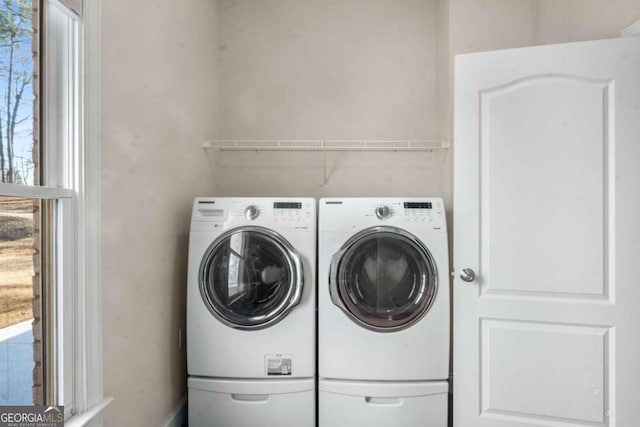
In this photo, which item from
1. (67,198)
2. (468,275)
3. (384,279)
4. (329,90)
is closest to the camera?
(67,198)

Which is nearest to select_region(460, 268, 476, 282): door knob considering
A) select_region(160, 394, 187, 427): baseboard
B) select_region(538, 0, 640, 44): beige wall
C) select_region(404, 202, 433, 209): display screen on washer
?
select_region(404, 202, 433, 209): display screen on washer

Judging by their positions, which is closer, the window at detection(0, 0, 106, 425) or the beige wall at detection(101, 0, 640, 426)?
the window at detection(0, 0, 106, 425)

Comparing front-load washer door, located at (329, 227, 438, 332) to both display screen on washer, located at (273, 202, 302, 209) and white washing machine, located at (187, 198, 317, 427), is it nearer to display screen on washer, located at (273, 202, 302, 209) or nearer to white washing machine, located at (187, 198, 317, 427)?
white washing machine, located at (187, 198, 317, 427)

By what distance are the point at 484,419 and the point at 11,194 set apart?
2.08 metres

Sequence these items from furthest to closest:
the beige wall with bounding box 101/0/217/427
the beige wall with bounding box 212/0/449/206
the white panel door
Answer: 1. the beige wall with bounding box 212/0/449/206
2. the white panel door
3. the beige wall with bounding box 101/0/217/427

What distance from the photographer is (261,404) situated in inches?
70.7

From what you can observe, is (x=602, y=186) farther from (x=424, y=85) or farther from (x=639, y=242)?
(x=424, y=85)

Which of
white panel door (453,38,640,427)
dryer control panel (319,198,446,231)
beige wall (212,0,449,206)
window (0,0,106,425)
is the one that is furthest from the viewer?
beige wall (212,0,449,206)

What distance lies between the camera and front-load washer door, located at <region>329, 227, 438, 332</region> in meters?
1.80

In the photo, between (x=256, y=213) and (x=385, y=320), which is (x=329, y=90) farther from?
(x=385, y=320)

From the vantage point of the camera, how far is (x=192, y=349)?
182 cm

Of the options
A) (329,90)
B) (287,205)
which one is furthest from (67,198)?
(329,90)

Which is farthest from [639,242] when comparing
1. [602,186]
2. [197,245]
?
[197,245]

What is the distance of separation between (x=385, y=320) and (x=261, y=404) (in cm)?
75
